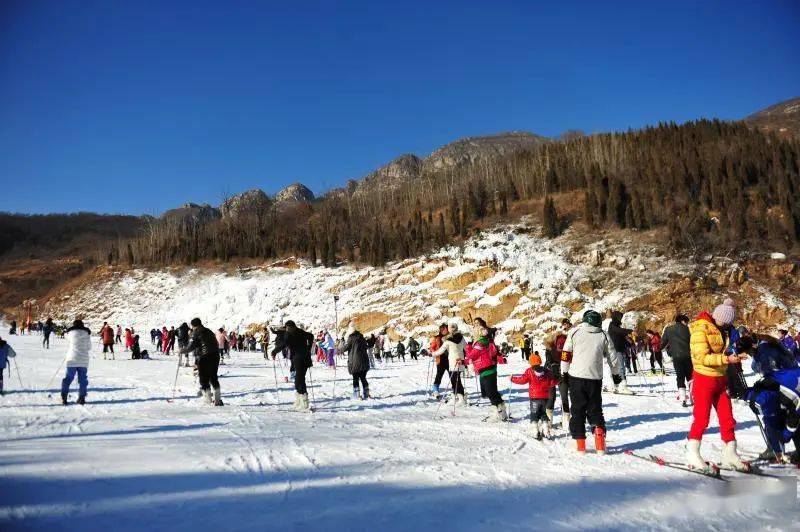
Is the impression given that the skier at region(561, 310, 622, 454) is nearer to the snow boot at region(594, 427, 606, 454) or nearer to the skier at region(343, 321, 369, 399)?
the snow boot at region(594, 427, 606, 454)

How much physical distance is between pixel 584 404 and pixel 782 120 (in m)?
134

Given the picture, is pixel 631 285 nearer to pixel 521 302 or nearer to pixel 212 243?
pixel 521 302

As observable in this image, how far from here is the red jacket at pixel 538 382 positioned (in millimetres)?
6781

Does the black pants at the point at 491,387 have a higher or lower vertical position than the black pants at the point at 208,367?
lower

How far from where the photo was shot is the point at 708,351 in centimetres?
499

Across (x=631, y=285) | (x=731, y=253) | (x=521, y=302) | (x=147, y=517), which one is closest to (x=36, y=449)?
(x=147, y=517)

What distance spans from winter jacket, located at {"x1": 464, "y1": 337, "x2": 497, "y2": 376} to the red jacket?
0.93 m

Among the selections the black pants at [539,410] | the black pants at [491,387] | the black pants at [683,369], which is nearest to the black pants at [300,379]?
the black pants at [491,387]

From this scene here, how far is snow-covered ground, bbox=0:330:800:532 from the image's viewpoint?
3.58 meters

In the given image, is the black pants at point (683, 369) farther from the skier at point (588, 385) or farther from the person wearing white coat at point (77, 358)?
the person wearing white coat at point (77, 358)

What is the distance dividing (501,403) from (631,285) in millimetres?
32722

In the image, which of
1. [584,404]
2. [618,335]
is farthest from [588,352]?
[618,335]

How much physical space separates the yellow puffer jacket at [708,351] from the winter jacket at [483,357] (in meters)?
3.45

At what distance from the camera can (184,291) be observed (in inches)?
2140
